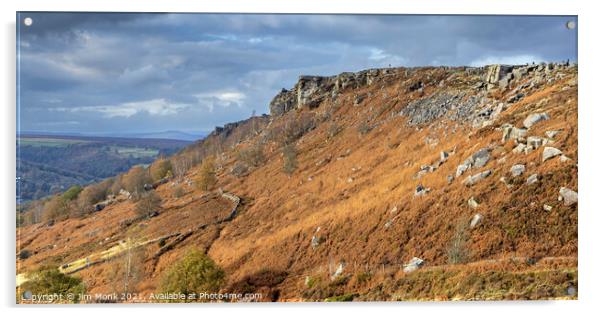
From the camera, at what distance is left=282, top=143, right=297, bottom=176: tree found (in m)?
10.6

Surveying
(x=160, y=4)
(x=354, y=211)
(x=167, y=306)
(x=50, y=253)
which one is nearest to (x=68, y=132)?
(x=50, y=253)

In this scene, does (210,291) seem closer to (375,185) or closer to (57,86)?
(375,185)

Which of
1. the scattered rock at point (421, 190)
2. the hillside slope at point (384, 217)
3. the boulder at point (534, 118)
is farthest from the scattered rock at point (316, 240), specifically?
the boulder at point (534, 118)

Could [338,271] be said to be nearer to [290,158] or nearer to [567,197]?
[290,158]

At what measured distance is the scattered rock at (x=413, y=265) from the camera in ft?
27.6

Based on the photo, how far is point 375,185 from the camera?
10062 millimetres

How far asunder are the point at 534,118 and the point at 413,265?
4639 millimetres

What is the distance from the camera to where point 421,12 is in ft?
28.0

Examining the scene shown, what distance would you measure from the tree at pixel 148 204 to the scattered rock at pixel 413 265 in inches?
218

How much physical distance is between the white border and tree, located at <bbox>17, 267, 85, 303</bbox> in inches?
10.6

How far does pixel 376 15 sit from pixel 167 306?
729 centimetres

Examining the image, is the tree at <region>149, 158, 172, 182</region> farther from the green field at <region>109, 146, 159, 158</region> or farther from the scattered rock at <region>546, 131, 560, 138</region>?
the scattered rock at <region>546, 131, 560, 138</region>

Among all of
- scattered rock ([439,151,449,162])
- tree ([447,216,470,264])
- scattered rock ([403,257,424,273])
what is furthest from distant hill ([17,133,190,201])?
tree ([447,216,470,264])

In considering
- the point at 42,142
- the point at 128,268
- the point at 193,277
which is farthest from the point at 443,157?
the point at 42,142
